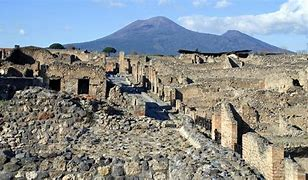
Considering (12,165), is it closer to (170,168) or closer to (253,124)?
(170,168)

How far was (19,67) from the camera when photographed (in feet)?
111

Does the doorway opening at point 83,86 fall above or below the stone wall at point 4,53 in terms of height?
below

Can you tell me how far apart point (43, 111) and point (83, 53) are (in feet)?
159

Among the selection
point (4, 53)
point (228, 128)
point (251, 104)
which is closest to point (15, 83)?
point (251, 104)

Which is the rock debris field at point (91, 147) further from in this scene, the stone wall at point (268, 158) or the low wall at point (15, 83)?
the low wall at point (15, 83)

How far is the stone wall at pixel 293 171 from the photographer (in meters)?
9.80

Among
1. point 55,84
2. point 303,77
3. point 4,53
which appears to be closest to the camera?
point 55,84

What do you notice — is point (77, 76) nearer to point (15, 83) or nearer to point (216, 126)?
point (15, 83)

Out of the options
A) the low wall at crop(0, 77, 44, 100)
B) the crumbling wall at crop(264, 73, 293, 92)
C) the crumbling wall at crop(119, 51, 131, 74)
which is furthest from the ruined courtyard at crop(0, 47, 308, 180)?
the crumbling wall at crop(119, 51, 131, 74)

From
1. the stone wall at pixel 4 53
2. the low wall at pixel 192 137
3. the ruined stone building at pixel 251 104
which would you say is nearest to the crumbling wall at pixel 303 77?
the ruined stone building at pixel 251 104

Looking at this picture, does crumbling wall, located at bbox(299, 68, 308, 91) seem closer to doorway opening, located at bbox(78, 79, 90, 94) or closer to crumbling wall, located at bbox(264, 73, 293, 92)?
crumbling wall, located at bbox(264, 73, 293, 92)

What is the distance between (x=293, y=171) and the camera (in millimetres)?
10039

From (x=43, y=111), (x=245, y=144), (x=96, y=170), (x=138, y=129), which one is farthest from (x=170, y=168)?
(x=245, y=144)

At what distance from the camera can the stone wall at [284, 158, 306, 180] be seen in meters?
9.80
